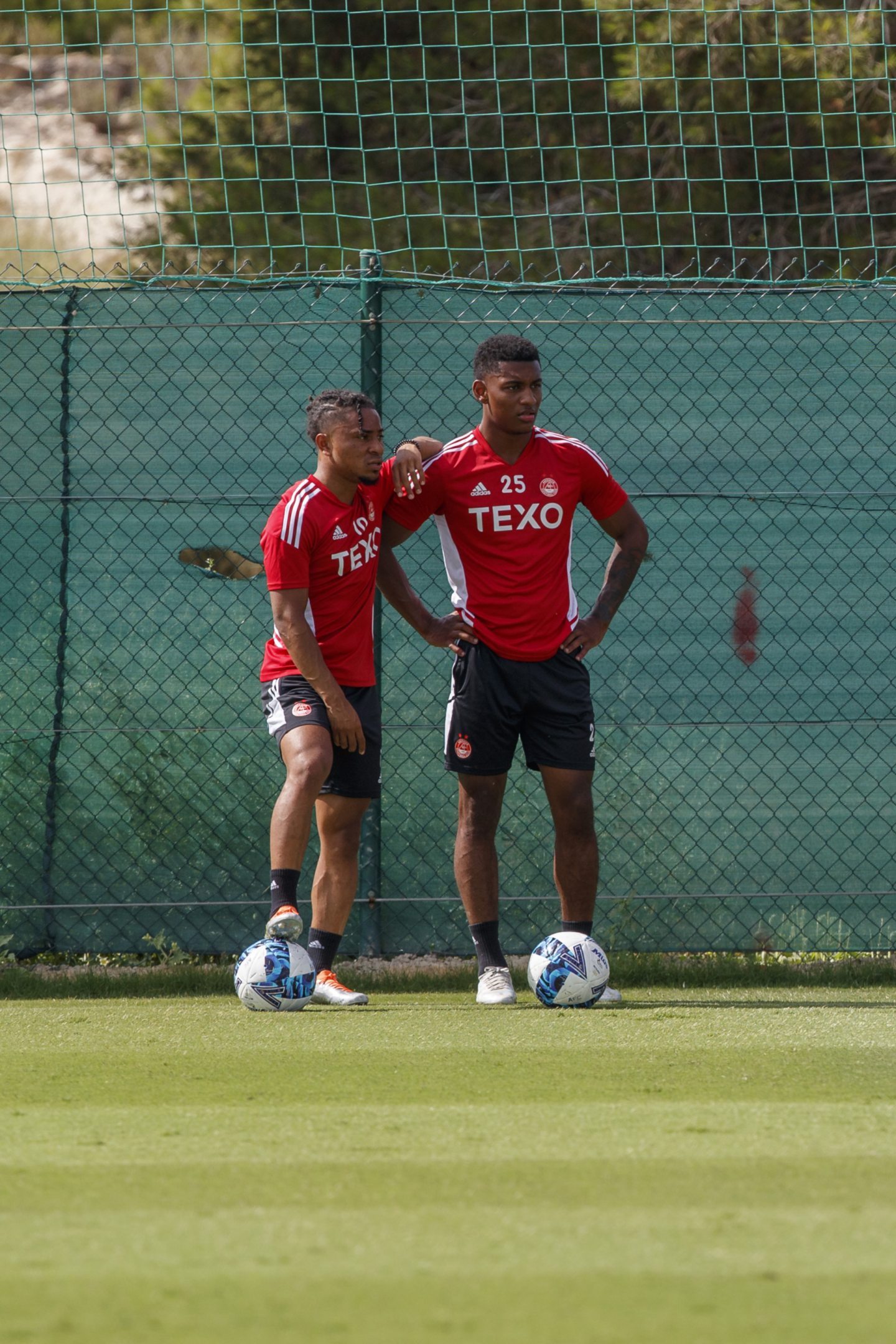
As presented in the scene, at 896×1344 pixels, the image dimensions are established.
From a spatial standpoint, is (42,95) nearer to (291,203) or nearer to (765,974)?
(291,203)

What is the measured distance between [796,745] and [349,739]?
76.2 inches

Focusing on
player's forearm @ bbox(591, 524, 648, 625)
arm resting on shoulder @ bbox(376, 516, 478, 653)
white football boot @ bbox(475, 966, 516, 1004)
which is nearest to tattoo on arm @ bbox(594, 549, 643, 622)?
player's forearm @ bbox(591, 524, 648, 625)

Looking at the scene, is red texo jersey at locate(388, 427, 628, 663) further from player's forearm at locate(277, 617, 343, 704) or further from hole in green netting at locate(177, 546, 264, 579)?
hole in green netting at locate(177, 546, 264, 579)

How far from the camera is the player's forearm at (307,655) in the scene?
5215 mm

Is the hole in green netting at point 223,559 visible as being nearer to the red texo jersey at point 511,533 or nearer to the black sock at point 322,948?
the red texo jersey at point 511,533

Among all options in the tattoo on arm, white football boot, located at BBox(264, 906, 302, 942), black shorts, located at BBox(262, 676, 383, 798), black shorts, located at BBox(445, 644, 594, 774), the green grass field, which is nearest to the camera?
the green grass field

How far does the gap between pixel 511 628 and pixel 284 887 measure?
3.74ft

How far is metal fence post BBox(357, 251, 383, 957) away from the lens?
627 cm

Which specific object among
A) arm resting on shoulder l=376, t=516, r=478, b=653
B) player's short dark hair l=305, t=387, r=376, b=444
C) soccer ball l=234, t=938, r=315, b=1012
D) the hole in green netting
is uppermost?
player's short dark hair l=305, t=387, r=376, b=444

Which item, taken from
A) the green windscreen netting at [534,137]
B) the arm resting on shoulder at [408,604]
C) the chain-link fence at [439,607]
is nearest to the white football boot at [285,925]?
the arm resting on shoulder at [408,604]

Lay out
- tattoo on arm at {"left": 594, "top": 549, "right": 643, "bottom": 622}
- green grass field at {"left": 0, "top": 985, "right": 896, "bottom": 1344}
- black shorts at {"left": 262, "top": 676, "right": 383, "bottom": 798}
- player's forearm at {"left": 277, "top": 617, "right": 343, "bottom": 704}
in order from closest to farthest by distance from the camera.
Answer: green grass field at {"left": 0, "top": 985, "right": 896, "bottom": 1344}
player's forearm at {"left": 277, "top": 617, "right": 343, "bottom": 704}
black shorts at {"left": 262, "top": 676, "right": 383, "bottom": 798}
tattoo on arm at {"left": 594, "top": 549, "right": 643, "bottom": 622}

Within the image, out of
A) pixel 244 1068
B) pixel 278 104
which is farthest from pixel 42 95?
pixel 244 1068

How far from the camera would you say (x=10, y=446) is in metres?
6.34

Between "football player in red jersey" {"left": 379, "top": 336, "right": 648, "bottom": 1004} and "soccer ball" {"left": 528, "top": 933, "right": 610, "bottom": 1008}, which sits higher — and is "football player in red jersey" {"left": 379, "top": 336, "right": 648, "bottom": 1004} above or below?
above
